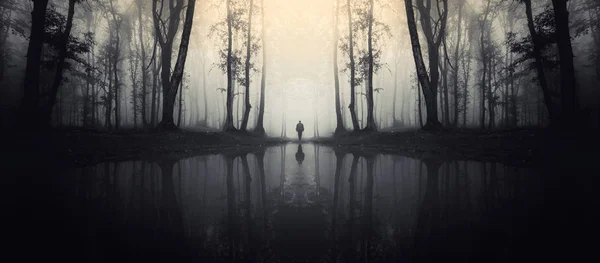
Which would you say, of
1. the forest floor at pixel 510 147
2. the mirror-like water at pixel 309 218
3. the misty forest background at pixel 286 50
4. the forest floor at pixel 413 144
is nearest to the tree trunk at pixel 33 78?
the misty forest background at pixel 286 50

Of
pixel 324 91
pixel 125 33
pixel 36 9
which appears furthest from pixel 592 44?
pixel 125 33

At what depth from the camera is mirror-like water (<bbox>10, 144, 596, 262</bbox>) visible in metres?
1.76

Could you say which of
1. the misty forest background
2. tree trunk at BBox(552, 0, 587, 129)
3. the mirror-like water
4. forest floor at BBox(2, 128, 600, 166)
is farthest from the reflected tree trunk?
tree trunk at BBox(552, 0, 587, 129)

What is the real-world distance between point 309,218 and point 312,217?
0.04 meters

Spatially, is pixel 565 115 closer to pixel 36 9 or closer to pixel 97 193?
pixel 97 193

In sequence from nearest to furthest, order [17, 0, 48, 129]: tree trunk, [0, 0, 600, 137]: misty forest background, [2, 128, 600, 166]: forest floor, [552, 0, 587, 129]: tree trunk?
1. [2, 128, 600, 166]: forest floor
2. [552, 0, 587, 129]: tree trunk
3. [17, 0, 48, 129]: tree trunk
4. [0, 0, 600, 137]: misty forest background

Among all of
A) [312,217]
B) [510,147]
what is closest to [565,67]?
[510,147]

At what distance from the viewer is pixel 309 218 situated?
254 centimetres

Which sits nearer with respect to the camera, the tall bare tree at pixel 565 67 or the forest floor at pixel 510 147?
the forest floor at pixel 510 147

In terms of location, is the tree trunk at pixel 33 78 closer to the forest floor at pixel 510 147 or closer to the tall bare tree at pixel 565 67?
the forest floor at pixel 510 147

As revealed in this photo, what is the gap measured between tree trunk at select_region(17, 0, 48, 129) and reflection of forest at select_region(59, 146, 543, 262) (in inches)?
354

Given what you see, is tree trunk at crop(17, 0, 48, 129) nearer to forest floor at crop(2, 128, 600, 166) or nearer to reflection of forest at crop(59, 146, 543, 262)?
forest floor at crop(2, 128, 600, 166)

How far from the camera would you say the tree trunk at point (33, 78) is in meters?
Result: 10.3

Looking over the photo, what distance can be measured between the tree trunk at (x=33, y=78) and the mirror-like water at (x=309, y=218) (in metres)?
8.85
